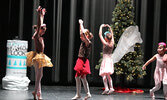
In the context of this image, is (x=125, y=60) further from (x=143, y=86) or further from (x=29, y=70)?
(x=29, y=70)

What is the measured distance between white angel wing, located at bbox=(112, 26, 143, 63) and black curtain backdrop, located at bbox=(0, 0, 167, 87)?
84cm

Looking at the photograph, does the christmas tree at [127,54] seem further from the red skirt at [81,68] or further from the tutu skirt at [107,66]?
the red skirt at [81,68]

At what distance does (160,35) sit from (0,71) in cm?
476

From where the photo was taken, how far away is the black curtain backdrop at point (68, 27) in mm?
8453

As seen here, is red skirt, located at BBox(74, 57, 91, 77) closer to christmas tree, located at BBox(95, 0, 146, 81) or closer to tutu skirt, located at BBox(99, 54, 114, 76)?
tutu skirt, located at BBox(99, 54, 114, 76)

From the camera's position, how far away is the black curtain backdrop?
8453 mm

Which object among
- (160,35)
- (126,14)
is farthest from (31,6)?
(160,35)

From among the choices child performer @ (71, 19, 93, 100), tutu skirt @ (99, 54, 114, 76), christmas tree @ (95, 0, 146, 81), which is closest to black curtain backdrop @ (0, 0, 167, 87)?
christmas tree @ (95, 0, 146, 81)

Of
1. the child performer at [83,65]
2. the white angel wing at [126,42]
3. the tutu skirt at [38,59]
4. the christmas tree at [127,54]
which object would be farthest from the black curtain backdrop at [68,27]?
the tutu skirt at [38,59]

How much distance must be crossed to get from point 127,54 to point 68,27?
1.87 metres

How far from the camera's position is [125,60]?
800cm

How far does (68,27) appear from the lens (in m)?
8.70

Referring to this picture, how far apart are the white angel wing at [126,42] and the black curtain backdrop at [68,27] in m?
0.84

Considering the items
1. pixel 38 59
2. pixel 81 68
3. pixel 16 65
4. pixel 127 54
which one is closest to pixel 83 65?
pixel 81 68
